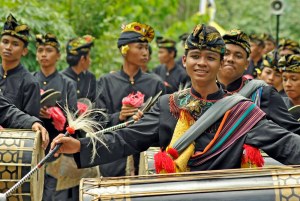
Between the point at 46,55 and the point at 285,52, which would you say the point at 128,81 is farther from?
the point at 285,52

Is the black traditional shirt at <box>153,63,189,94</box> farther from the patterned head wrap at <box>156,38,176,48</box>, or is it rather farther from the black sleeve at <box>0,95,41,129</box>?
the black sleeve at <box>0,95,41,129</box>

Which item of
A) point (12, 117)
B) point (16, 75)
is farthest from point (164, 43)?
point (12, 117)

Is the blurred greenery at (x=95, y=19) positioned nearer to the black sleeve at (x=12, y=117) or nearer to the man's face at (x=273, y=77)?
the man's face at (x=273, y=77)

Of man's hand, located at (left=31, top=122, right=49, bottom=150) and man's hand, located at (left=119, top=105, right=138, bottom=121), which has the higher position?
man's hand, located at (left=119, top=105, right=138, bottom=121)

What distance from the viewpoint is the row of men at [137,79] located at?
546cm

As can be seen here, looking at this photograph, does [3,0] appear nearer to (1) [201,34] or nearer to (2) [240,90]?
(2) [240,90]

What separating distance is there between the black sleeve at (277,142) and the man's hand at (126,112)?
329 cm

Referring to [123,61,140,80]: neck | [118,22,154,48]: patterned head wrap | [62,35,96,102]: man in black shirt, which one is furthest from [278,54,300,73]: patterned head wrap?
[62,35,96,102]: man in black shirt

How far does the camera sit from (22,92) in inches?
327

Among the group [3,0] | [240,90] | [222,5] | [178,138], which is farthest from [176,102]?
[222,5]

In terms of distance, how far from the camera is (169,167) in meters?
5.24

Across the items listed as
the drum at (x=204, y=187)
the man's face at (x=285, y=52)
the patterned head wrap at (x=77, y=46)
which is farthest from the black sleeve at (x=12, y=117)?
the man's face at (x=285, y=52)

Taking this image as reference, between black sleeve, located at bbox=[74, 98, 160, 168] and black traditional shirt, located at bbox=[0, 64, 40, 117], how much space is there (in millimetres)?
2780

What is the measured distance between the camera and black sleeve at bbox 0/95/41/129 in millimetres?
7160
